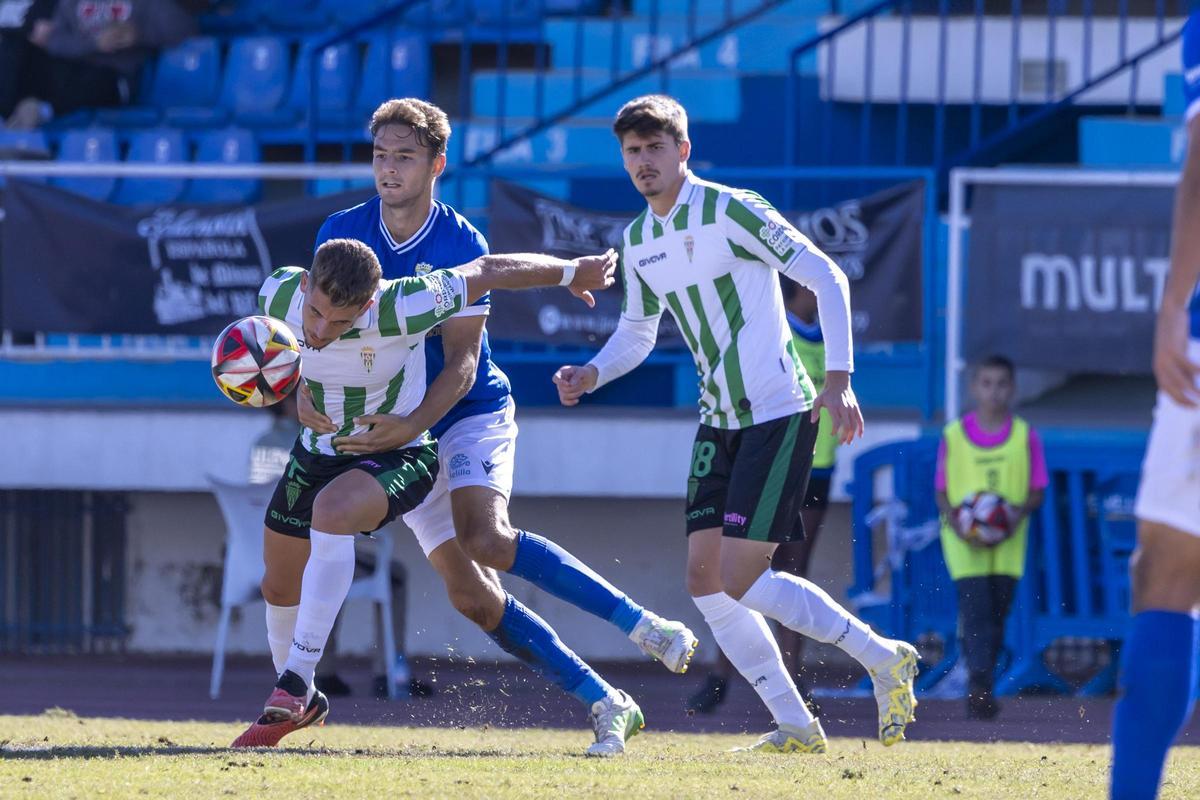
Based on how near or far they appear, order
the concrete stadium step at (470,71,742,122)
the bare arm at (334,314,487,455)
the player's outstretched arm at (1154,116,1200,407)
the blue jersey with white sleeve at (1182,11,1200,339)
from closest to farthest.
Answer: the player's outstretched arm at (1154,116,1200,407) < the blue jersey with white sleeve at (1182,11,1200,339) < the bare arm at (334,314,487,455) < the concrete stadium step at (470,71,742,122)

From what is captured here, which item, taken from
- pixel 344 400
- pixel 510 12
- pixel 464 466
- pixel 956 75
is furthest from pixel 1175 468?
pixel 510 12

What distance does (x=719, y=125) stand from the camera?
43.0 feet

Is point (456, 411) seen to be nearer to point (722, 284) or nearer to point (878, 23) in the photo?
point (722, 284)

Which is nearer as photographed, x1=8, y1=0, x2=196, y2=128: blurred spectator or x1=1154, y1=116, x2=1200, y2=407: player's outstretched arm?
x1=1154, y1=116, x2=1200, y2=407: player's outstretched arm

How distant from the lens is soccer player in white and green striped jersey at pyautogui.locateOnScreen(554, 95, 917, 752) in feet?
21.0

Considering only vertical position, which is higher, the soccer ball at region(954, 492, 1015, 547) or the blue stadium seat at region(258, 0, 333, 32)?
the blue stadium seat at region(258, 0, 333, 32)

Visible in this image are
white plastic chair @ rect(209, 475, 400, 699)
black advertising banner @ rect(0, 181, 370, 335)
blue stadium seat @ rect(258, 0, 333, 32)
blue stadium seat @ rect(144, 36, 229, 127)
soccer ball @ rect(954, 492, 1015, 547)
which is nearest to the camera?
soccer ball @ rect(954, 492, 1015, 547)

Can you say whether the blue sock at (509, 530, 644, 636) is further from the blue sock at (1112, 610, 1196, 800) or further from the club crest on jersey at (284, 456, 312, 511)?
the blue sock at (1112, 610, 1196, 800)

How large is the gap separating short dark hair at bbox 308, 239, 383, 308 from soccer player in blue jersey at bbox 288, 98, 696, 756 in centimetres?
48

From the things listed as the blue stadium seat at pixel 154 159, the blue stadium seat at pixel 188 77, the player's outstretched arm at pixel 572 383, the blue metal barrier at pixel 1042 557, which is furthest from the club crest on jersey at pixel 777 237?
the blue stadium seat at pixel 188 77

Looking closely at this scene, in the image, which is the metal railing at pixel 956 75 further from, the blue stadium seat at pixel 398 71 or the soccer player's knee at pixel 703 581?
the soccer player's knee at pixel 703 581

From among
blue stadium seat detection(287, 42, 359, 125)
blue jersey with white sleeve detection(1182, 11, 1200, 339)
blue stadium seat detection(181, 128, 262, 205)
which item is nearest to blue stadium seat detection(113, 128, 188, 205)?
blue stadium seat detection(181, 128, 262, 205)

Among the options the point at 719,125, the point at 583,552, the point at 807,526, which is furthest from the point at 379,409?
the point at 719,125

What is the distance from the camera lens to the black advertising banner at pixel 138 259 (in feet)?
35.3
